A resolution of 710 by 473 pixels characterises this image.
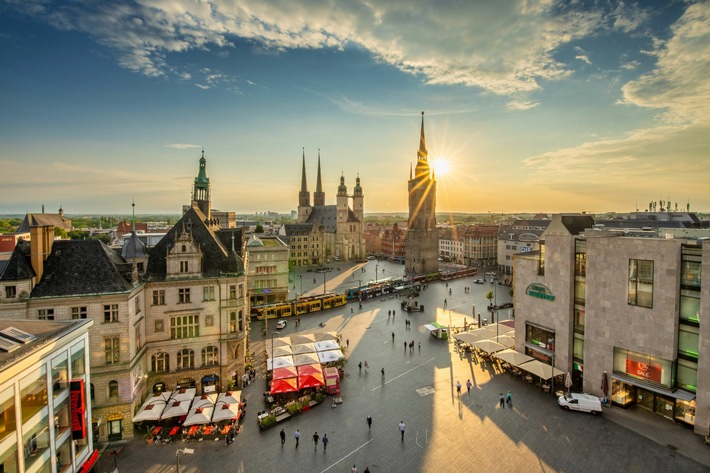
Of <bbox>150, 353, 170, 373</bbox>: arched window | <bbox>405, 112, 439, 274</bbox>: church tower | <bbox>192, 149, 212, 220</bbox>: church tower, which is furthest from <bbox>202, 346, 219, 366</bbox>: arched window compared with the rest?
<bbox>405, 112, 439, 274</bbox>: church tower

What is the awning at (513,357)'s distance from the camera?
3922cm

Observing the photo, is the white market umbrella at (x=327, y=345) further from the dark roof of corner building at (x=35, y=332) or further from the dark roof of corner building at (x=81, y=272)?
the dark roof of corner building at (x=35, y=332)

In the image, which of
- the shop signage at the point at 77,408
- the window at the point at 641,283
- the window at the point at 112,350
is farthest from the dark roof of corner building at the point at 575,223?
the shop signage at the point at 77,408

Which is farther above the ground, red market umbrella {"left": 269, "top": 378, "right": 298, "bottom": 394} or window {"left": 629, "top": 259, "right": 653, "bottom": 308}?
window {"left": 629, "top": 259, "right": 653, "bottom": 308}

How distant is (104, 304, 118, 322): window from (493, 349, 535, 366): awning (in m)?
35.9

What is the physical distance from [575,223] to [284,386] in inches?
1335

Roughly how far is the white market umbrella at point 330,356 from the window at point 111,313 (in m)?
19.6

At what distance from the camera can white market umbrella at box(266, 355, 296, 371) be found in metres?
38.6

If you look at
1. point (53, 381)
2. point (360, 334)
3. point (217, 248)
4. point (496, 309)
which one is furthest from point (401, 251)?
point (53, 381)

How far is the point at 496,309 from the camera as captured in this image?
66375 millimetres

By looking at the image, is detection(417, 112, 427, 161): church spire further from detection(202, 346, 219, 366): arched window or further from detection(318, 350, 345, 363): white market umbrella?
detection(202, 346, 219, 366): arched window

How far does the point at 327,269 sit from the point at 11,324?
3766 inches

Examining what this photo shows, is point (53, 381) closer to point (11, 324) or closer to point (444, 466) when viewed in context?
point (11, 324)

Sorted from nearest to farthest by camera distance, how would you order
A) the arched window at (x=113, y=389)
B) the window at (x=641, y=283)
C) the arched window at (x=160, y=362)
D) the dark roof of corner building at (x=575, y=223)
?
the arched window at (x=113, y=389)
the window at (x=641, y=283)
the arched window at (x=160, y=362)
the dark roof of corner building at (x=575, y=223)
